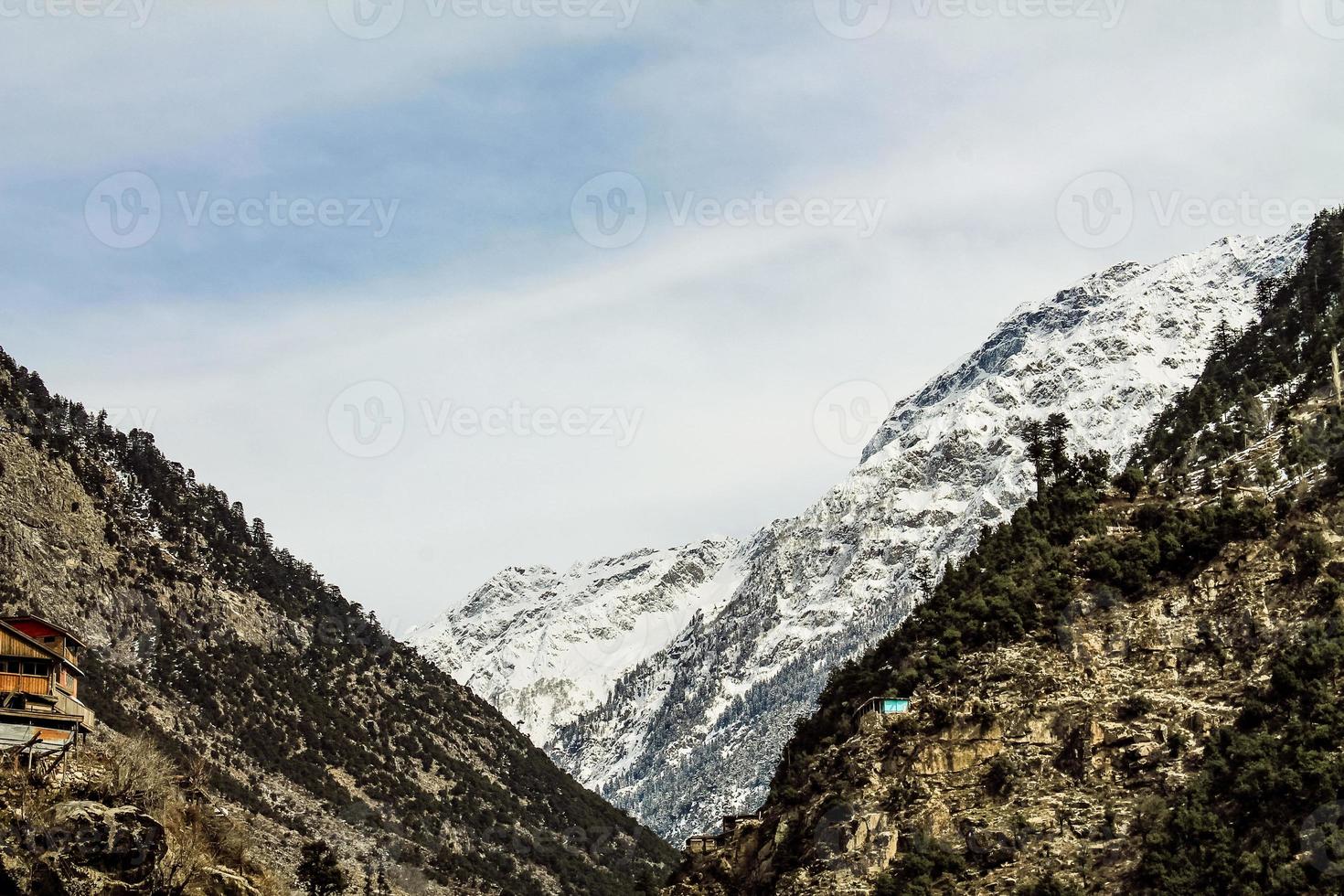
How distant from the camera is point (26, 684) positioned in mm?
63531

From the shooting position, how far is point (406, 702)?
148875mm

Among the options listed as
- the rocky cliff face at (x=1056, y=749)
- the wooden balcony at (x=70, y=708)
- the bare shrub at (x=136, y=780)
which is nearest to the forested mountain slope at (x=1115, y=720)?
the rocky cliff face at (x=1056, y=749)

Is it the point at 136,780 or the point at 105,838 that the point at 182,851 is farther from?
the point at 105,838

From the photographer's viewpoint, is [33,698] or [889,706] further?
[889,706]

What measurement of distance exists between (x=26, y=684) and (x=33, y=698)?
588mm

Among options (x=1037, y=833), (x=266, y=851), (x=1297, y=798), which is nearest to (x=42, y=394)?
(x=266, y=851)

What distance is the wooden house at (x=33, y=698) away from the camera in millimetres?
62094

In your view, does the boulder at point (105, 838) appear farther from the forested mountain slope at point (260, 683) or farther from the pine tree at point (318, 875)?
the forested mountain slope at point (260, 683)

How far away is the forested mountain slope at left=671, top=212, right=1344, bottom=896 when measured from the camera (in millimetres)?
66812

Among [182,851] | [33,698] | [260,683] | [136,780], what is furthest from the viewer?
[260,683]

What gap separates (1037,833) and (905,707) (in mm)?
10727

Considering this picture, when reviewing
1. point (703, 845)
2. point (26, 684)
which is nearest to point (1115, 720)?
point (703, 845)

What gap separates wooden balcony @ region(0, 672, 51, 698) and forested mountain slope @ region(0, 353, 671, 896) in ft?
121

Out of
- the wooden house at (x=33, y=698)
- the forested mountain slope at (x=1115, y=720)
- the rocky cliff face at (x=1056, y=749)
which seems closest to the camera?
the wooden house at (x=33, y=698)
